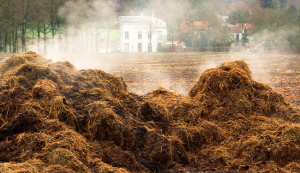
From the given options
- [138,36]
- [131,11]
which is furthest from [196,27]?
[131,11]

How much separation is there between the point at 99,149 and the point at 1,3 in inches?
1436

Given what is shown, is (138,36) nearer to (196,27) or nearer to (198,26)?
(196,27)

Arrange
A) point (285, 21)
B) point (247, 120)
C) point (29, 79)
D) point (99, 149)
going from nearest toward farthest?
1. point (99, 149)
2. point (29, 79)
3. point (247, 120)
4. point (285, 21)

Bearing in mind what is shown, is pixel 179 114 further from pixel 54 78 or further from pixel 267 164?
pixel 54 78

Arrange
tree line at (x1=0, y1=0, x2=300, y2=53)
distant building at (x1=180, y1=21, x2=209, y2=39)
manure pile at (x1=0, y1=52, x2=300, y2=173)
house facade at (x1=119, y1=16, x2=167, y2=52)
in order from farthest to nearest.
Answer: house facade at (x1=119, y1=16, x2=167, y2=52), distant building at (x1=180, y1=21, x2=209, y2=39), tree line at (x1=0, y1=0, x2=300, y2=53), manure pile at (x1=0, y1=52, x2=300, y2=173)

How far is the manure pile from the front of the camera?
14.1ft

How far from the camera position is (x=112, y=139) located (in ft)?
16.8

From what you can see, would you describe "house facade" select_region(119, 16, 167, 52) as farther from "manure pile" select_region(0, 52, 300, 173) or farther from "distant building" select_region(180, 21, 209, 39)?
"manure pile" select_region(0, 52, 300, 173)

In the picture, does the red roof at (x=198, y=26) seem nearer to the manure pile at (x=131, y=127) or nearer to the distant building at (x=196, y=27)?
the distant building at (x=196, y=27)

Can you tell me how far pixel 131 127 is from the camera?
5293 millimetres

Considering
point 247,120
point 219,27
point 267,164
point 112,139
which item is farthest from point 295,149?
point 219,27

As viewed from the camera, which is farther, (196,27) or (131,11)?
(196,27)

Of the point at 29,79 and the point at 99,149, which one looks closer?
the point at 99,149

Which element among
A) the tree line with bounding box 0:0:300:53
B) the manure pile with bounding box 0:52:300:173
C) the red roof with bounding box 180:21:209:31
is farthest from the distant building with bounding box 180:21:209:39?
the manure pile with bounding box 0:52:300:173
